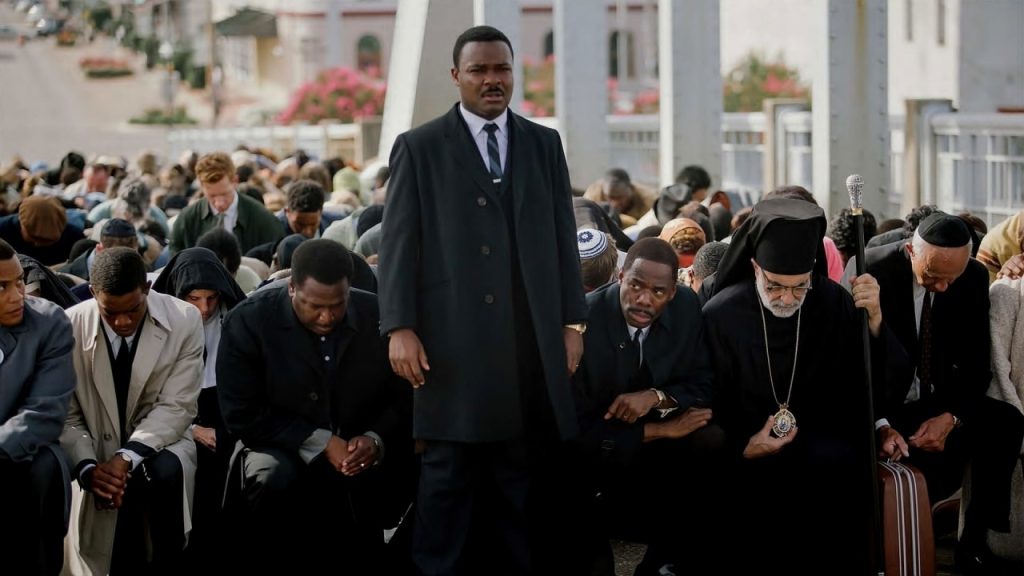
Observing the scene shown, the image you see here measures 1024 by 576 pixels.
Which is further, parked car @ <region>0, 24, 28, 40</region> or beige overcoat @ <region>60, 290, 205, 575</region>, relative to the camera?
parked car @ <region>0, 24, 28, 40</region>

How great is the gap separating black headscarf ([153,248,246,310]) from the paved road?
42143 millimetres

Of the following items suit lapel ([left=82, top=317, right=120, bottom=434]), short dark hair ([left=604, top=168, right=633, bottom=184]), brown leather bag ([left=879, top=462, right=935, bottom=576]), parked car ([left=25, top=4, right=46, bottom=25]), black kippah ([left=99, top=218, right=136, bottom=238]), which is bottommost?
brown leather bag ([left=879, top=462, right=935, bottom=576])

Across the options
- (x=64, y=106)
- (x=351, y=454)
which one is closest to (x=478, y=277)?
(x=351, y=454)

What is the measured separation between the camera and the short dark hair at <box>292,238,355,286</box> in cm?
738

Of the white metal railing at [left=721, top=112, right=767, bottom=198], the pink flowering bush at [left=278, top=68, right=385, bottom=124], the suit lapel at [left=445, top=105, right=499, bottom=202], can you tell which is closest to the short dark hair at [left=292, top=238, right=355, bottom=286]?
the suit lapel at [left=445, top=105, right=499, bottom=202]

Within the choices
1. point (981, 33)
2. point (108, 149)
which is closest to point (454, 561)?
point (981, 33)

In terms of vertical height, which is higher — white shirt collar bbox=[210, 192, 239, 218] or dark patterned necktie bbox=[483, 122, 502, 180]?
dark patterned necktie bbox=[483, 122, 502, 180]

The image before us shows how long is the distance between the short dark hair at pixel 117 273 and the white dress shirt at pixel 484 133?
1.82 metres

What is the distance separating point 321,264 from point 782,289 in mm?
2017

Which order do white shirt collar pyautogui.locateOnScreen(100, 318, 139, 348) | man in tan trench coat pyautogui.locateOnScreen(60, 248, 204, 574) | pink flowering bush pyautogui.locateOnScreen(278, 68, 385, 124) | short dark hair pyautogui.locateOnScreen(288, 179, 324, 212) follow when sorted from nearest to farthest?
1. man in tan trench coat pyautogui.locateOnScreen(60, 248, 204, 574)
2. white shirt collar pyautogui.locateOnScreen(100, 318, 139, 348)
3. short dark hair pyautogui.locateOnScreen(288, 179, 324, 212)
4. pink flowering bush pyautogui.locateOnScreen(278, 68, 385, 124)

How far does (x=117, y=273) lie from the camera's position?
770 cm

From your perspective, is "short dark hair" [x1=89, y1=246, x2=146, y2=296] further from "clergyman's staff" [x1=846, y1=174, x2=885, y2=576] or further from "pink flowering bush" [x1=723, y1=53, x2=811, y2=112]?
"pink flowering bush" [x1=723, y1=53, x2=811, y2=112]

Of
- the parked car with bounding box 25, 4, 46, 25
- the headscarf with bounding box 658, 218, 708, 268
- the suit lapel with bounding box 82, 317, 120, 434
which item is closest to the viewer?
the suit lapel with bounding box 82, 317, 120, 434

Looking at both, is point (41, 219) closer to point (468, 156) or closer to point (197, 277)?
point (197, 277)
